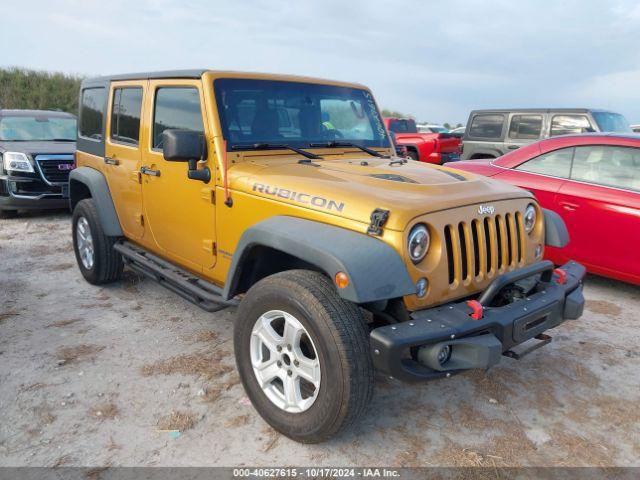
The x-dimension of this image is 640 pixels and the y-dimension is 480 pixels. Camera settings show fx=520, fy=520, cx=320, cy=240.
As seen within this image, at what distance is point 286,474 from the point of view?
253 cm

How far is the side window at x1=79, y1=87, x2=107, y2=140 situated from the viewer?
482cm

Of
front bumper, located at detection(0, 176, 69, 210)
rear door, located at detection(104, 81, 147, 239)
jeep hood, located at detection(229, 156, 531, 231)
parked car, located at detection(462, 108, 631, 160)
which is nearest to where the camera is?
jeep hood, located at detection(229, 156, 531, 231)

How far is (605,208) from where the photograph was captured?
4.76m

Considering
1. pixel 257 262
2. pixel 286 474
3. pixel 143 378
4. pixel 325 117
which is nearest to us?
pixel 286 474

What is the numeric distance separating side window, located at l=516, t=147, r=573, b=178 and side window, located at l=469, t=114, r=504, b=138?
509 centimetres

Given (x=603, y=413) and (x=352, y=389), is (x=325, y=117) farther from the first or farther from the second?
(x=603, y=413)

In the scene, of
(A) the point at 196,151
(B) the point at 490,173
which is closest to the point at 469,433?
(A) the point at 196,151

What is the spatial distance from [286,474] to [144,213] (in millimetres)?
2475

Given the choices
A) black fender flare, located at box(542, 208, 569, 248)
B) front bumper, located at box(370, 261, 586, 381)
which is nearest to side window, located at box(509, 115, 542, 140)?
black fender flare, located at box(542, 208, 569, 248)

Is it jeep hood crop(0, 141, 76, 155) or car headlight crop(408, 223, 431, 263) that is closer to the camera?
car headlight crop(408, 223, 431, 263)

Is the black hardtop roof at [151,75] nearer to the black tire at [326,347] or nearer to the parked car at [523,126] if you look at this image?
the black tire at [326,347]

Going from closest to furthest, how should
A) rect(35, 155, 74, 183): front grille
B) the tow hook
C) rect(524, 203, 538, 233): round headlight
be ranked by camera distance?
1. the tow hook
2. rect(524, 203, 538, 233): round headlight
3. rect(35, 155, 74, 183): front grille

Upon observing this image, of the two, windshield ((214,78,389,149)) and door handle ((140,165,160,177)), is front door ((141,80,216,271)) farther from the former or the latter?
windshield ((214,78,389,149))

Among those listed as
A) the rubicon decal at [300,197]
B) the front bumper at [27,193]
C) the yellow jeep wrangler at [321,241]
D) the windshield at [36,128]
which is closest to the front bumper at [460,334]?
the yellow jeep wrangler at [321,241]
